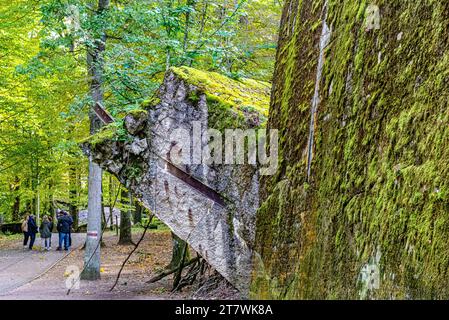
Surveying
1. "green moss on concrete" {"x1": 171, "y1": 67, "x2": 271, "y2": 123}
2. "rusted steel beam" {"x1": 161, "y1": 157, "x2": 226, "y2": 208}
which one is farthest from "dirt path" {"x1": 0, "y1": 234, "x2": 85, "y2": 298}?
"green moss on concrete" {"x1": 171, "y1": 67, "x2": 271, "y2": 123}

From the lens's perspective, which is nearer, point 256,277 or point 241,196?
point 256,277

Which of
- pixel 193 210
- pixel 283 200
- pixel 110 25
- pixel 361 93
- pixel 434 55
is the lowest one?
pixel 193 210

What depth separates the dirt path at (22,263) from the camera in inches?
603

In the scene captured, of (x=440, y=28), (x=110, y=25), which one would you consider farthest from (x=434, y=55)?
(x=110, y=25)

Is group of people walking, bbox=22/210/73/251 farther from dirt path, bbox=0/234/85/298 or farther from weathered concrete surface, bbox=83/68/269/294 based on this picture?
weathered concrete surface, bbox=83/68/269/294

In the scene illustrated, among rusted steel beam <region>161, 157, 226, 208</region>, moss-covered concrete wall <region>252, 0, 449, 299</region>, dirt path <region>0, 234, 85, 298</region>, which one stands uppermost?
moss-covered concrete wall <region>252, 0, 449, 299</region>

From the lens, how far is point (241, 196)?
7.66 meters

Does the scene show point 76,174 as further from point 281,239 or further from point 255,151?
point 281,239

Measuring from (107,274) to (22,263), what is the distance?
5609 millimetres

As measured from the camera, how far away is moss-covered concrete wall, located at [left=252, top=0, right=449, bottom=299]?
2188 millimetres

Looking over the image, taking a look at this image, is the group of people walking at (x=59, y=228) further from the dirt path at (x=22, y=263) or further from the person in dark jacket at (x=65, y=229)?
the dirt path at (x=22, y=263)

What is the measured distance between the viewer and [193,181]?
8.16 m
